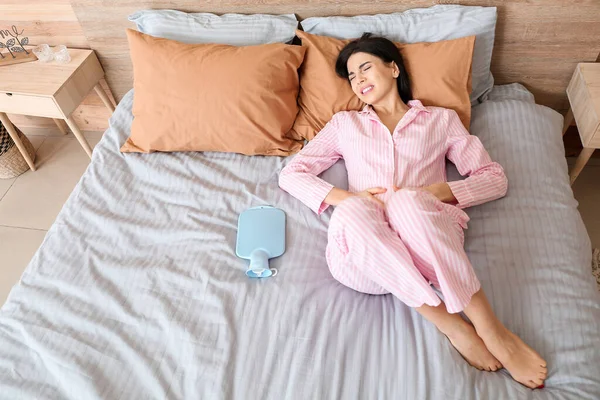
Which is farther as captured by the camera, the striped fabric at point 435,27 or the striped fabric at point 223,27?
the striped fabric at point 223,27

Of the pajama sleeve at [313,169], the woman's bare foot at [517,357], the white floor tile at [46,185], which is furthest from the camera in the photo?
the white floor tile at [46,185]

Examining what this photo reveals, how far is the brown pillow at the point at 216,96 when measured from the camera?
4.88ft

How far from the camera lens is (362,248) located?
1061 millimetres

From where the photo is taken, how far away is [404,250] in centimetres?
105

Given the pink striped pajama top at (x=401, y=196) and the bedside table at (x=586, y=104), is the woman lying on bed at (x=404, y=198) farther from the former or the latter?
the bedside table at (x=586, y=104)

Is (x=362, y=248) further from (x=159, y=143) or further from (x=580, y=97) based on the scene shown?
(x=580, y=97)

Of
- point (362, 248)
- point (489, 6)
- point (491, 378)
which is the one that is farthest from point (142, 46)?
point (491, 378)

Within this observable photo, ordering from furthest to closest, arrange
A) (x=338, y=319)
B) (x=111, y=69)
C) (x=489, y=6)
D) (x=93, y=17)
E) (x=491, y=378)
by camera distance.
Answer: (x=111, y=69) → (x=93, y=17) → (x=489, y=6) → (x=338, y=319) → (x=491, y=378)

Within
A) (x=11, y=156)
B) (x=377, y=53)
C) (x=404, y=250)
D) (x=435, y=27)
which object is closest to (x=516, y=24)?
(x=435, y=27)

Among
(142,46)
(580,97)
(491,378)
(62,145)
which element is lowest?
(62,145)

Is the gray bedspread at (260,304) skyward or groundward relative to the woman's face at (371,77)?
groundward

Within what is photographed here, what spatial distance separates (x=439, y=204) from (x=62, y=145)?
6.82 feet

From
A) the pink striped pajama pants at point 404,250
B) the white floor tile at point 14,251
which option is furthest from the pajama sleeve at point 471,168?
the white floor tile at point 14,251

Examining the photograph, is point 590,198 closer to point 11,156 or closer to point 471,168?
point 471,168
